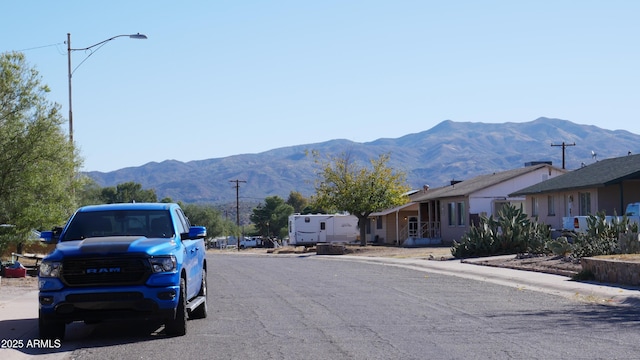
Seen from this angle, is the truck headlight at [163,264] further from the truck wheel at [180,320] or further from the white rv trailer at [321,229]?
the white rv trailer at [321,229]

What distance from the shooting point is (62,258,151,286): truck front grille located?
11.8 m

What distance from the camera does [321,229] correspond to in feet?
225

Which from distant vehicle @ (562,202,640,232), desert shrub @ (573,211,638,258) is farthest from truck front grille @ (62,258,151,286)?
distant vehicle @ (562,202,640,232)

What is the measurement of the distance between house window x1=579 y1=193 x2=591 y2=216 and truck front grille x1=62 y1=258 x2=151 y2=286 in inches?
1222

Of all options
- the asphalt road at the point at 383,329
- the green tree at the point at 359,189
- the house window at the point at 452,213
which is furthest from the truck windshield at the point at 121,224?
the house window at the point at 452,213

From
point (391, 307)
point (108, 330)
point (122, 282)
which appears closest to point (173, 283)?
point (122, 282)

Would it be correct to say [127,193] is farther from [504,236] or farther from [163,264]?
[163,264]

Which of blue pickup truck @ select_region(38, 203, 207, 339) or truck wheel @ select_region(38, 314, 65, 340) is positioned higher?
blue pickup truck @ select_region(38, 203, 207, 339)

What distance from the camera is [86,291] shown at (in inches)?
460

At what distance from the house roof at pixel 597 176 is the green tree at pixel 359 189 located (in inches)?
354

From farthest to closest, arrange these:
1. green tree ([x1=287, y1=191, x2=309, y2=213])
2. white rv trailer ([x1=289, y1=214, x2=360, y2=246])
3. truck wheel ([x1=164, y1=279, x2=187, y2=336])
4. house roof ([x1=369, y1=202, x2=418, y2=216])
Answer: green tree ([x1=287, y1=191, x2=309, y2=213]) < white rv trailer ([x1=289, y1=214, x2=360, y2=246]) < house roof ([x1=369, y1=202, x2=418, y2=216]) < truck wheel ([x1=164, y1=279, x2=187, y2=336])

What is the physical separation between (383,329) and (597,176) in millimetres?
28347

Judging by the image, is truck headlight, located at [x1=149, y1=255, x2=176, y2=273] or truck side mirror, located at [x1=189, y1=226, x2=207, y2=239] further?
truck side mirror, located at [x1=189, y1=226, x2=207, y2=239]

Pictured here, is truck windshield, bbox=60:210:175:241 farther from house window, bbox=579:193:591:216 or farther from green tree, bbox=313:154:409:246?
green tree, bbox=313:154:409:246
